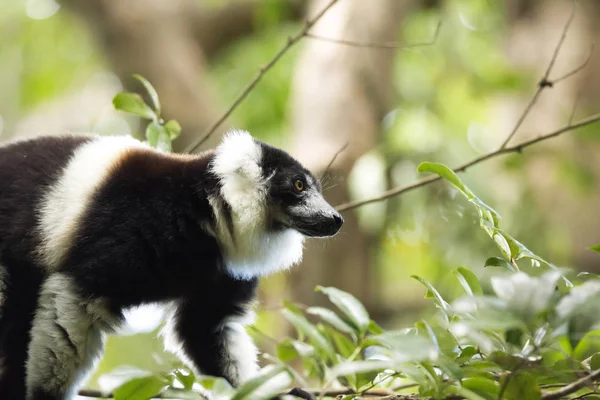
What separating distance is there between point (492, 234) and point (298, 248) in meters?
1.60

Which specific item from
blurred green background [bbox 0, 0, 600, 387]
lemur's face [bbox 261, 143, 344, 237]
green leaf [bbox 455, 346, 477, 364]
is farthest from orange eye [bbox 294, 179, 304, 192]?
green leaf [bbox 455, 346, 477, 364]

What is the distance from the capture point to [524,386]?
167cm

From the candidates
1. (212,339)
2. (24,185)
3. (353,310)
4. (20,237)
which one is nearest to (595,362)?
(353,310)

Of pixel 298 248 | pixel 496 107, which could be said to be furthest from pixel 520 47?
pixel 298 248

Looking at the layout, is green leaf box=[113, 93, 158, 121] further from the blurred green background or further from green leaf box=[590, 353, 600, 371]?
green leaf box=[590, 353, 600, 371]

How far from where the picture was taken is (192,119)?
602cm

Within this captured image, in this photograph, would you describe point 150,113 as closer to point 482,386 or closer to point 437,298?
point 437,298

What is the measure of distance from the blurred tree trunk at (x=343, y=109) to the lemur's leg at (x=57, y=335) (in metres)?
2.67

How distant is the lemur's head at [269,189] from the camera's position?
10.6 ft

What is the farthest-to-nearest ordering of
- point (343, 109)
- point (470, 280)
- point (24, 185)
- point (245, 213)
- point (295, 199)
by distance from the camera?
point (343, 109) → point (295, 199) → point (245, 213) → point (24, 185) → point (470, 280)

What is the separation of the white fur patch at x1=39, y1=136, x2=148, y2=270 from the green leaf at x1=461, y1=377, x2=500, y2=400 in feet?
5.86

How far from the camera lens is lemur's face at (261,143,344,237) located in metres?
3.29

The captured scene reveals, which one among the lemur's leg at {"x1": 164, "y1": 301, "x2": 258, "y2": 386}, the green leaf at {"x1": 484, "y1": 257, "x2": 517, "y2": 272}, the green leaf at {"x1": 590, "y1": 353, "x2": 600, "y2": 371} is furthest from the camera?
the lemur's leg at {"x1": 164, "y1": 301, "x2": 258, "y2": 386}

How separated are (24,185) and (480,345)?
87.7 inches
